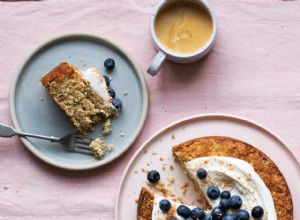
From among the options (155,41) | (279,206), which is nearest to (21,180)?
(155,41)

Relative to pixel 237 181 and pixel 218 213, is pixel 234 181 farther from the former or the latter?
pixel 218 213

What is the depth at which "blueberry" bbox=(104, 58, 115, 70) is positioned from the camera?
354 cm

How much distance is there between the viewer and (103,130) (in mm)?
3559

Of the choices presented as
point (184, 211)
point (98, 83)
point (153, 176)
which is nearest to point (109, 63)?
point (98, 83)

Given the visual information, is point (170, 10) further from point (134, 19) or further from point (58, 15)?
point (58, 15)

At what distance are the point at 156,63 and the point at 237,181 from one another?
2.59 ft

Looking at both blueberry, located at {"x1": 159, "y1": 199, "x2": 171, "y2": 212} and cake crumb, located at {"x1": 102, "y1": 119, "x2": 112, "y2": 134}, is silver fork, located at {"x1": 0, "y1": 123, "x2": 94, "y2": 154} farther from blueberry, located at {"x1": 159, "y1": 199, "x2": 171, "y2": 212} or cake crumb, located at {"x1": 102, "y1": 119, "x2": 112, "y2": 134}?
blueberry, located at {"x1": 159, "y1": 199, "x2": 171, "y2": 212}

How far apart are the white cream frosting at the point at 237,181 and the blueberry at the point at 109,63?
752mm

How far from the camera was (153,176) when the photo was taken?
342 centimetres

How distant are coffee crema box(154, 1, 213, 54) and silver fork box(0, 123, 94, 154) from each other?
0.74m

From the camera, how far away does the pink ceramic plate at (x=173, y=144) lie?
343cm

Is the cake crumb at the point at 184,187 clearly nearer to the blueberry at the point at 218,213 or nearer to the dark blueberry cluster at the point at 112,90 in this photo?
the blueberry at the point at 218,213

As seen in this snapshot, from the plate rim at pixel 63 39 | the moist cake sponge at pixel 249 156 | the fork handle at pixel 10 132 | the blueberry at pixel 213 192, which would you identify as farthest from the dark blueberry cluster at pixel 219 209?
the fork handle at pixel 10 132

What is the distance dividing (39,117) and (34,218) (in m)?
0.60
